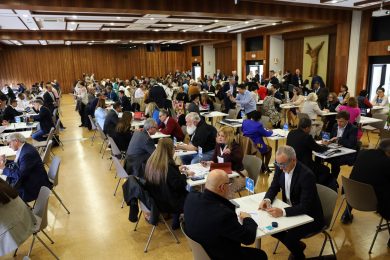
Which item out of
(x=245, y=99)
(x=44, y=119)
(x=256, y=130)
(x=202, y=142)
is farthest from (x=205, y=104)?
(x=202, y=142)

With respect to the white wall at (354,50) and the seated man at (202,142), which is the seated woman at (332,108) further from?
the seated man at (202,142)

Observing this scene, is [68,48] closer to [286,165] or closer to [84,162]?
[84,162]

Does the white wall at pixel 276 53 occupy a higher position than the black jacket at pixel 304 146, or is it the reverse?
the white wall at pixel 276 53

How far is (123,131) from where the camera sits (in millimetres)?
6277

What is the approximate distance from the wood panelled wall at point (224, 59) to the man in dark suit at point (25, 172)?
17900 mm

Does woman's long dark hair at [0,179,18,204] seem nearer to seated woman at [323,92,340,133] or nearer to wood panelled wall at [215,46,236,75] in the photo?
seated woman at [323,92,340,133]

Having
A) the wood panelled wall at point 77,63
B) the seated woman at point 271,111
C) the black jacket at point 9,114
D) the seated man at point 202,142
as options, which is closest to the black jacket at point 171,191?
the seated man at point 202,142

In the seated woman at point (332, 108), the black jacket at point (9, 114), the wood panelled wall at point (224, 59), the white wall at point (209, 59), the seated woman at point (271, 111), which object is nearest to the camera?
the seated woman at point (332, 108)

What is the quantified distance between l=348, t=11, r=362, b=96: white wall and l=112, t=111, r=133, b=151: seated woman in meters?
8.63

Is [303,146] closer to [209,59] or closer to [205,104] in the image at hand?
[205,104]

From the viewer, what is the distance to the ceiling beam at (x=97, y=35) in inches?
556

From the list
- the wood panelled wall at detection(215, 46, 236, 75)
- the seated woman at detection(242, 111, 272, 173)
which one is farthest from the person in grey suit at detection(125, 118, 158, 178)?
the wood panelled wall at detection(215, 46, 236, 75)

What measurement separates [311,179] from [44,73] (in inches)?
971

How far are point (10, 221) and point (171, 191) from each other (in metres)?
1.71
